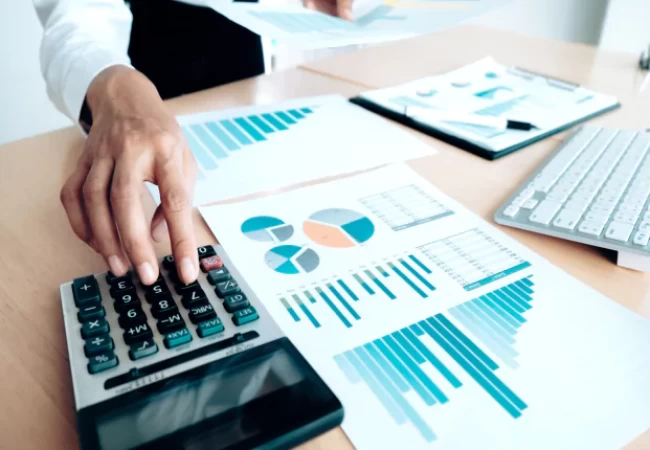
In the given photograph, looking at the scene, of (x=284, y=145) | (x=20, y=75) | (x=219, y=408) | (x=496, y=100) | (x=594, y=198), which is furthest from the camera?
(x=20, y=75)

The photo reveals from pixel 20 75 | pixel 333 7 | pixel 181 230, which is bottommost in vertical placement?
pixel 20 75

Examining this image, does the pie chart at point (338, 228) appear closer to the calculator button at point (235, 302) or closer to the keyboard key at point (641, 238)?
the calculator button at point (235, 302)

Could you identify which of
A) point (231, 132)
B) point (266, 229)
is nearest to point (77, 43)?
point (231, 132)

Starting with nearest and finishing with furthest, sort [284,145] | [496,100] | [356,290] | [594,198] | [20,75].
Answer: [356,290] < [594,198] < [284,145] < [496,100] < [20,75]

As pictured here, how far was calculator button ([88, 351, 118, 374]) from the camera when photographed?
297 mm

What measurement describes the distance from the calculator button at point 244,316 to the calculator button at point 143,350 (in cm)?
5

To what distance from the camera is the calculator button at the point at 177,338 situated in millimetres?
313

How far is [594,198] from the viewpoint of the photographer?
49 cm

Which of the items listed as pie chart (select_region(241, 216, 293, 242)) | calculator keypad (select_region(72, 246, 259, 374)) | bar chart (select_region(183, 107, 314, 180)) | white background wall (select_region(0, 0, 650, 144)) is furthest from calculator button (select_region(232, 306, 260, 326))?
white background wall (select_region(0, 0, 650, 144))

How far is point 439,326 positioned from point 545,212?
19 cm

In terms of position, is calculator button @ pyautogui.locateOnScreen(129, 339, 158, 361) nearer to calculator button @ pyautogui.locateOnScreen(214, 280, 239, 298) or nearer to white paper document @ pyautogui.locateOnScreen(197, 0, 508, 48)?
calculator button @ pyautogui.locateOnScreen(214, 280, 239, 298)

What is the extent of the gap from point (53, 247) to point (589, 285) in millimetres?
436

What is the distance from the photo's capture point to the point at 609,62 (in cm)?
93

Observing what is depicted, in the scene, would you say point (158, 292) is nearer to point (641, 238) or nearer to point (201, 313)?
point (201, 313)
